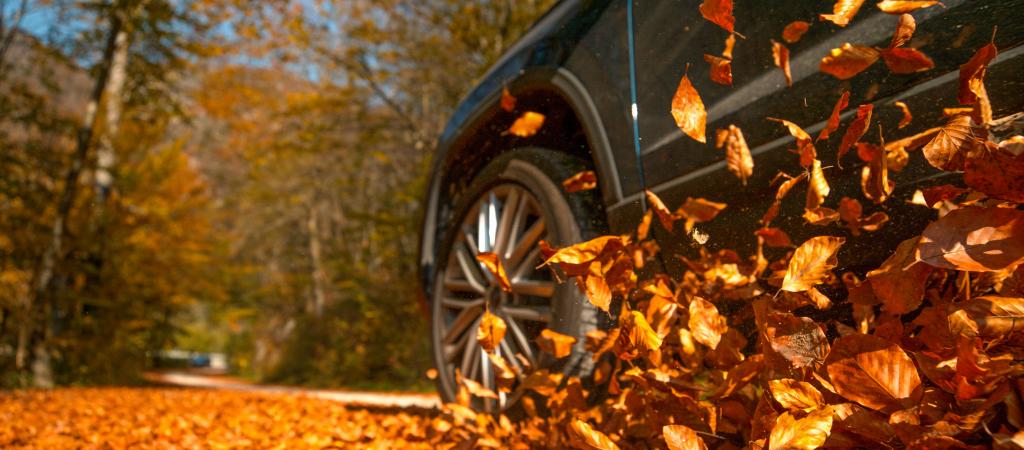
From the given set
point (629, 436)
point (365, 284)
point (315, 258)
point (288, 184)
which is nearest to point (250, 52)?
point (365, 284)

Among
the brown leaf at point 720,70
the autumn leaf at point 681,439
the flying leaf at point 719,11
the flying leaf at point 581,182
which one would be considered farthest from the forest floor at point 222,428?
the flying leaf at point 719,11

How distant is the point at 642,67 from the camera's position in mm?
1711

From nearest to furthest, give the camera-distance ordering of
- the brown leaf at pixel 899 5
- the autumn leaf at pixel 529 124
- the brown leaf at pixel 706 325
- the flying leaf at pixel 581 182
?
the brown leaf at pixel 899 5
the brown leaf at pixel 706 325
the flying leaf at pixel 581 182
the autumn leaf at pixel 529 124

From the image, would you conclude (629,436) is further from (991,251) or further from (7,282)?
(7,282)

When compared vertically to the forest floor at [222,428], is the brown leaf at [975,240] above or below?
above

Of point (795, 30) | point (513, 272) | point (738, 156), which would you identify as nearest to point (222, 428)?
point (513, 272)

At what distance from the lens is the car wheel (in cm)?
194

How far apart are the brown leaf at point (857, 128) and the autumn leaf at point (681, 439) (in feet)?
1.80

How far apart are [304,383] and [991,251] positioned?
13.5 metres

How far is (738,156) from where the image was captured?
1470 mm

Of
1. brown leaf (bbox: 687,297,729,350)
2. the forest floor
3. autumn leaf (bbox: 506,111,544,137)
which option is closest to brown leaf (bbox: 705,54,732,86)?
brown leaf (bbox: 687,297,729,350)

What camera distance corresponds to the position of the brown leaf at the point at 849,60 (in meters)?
1.17

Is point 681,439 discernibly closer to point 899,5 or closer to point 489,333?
point 489,333

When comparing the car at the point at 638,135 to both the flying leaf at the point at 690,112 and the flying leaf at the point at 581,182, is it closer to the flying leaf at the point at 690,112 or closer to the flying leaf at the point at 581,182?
the flying leaf at the point at 581,182
